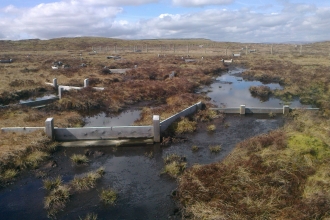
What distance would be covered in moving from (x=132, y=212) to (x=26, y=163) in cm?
520

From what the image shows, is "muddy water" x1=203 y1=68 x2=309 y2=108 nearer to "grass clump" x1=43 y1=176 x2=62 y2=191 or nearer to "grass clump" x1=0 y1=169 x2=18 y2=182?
"grass clump" x1=43 y1=176 x2=62 y2=191

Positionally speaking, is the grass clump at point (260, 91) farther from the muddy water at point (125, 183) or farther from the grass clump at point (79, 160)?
the grass clump at point (79, 160)

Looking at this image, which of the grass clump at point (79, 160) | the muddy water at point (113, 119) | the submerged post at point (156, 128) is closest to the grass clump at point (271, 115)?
the submerged post at point (156, 128)

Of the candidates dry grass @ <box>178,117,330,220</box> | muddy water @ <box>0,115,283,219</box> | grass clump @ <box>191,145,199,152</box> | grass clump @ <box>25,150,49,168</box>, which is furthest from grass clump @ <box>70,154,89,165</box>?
grass clump @ <box>191,145,199,152</box>

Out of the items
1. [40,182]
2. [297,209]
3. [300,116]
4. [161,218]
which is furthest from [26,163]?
[300,116]

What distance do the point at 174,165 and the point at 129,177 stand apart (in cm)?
171

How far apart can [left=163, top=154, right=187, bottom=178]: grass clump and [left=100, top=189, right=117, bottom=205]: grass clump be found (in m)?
2.25

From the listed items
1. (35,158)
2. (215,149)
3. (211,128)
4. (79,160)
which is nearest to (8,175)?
(35,158)

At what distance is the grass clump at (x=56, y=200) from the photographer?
8.15 meters

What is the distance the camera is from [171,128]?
1427 centimetres

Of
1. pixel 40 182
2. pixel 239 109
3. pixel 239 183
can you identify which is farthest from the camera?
pixel 239 109

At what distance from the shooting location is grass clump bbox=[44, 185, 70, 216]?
26.7 ft

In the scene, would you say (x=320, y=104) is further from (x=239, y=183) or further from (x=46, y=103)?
(x=46, y=103)

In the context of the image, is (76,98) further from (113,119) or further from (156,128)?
(156,128)
